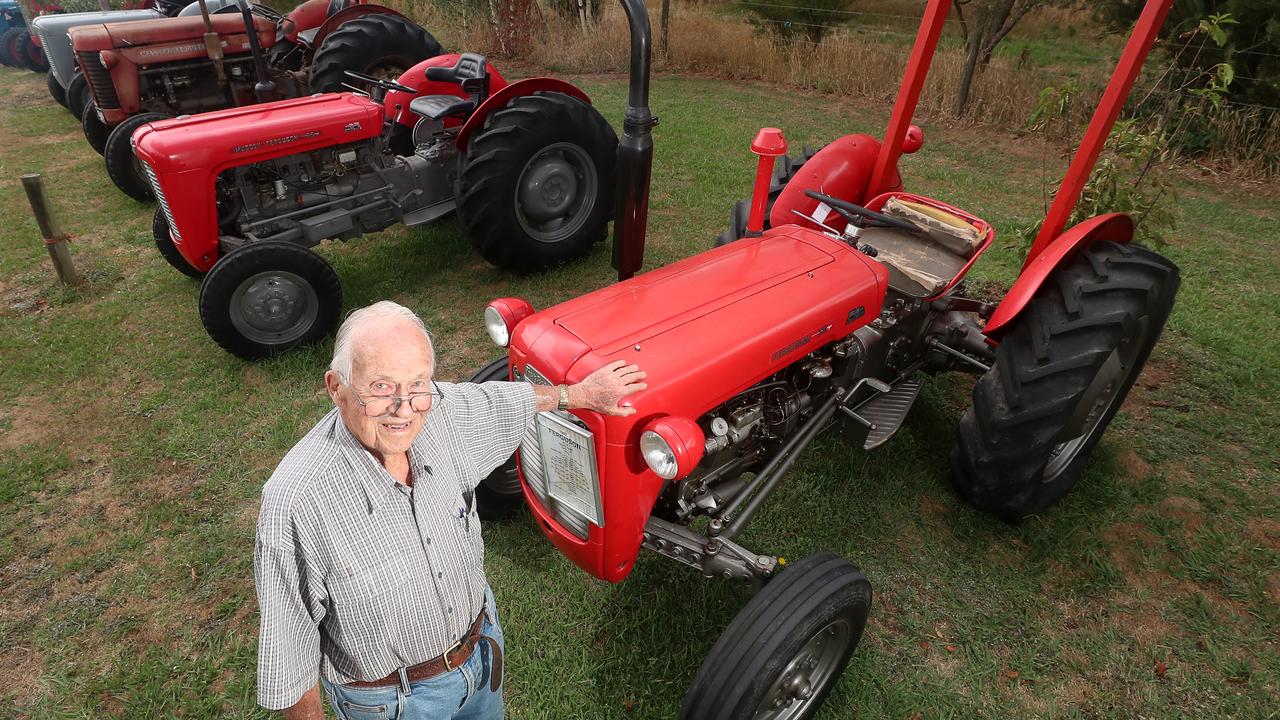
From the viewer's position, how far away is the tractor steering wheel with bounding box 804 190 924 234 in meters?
2.90

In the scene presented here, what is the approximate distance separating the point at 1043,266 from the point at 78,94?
9.26m

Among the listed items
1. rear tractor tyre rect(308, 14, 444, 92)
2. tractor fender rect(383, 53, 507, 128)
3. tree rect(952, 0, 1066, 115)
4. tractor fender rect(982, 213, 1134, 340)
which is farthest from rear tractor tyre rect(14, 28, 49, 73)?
tractor fender rect(982, 213, 1134, 340)

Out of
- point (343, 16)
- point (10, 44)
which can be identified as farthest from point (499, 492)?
point (10, 44)

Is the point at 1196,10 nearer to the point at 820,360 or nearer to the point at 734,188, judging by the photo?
the point at 734,188

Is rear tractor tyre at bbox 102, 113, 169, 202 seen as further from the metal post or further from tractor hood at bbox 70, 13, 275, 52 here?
the metal post

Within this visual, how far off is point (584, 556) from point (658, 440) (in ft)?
1.93

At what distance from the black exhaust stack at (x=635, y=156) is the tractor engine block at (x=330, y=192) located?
2582mm

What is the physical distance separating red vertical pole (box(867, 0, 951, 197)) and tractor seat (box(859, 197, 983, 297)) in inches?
5.6

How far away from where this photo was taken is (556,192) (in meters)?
4.74

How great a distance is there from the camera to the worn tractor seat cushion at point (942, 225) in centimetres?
318

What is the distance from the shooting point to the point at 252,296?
3.79 m

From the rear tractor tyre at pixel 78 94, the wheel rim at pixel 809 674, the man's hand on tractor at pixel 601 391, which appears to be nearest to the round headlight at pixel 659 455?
the man's hand on tractor at pixel 601 391

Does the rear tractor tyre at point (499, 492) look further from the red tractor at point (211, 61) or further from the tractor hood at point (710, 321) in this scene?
the red tractor at point (211, 61)

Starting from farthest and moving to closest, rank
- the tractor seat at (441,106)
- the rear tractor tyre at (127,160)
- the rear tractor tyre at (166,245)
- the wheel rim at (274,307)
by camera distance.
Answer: the rear tractor tyre at (127,160) → the tractor seat at (441,106) → the rear tractor tyre at (166,245) → the wheel rim at (274,307)
